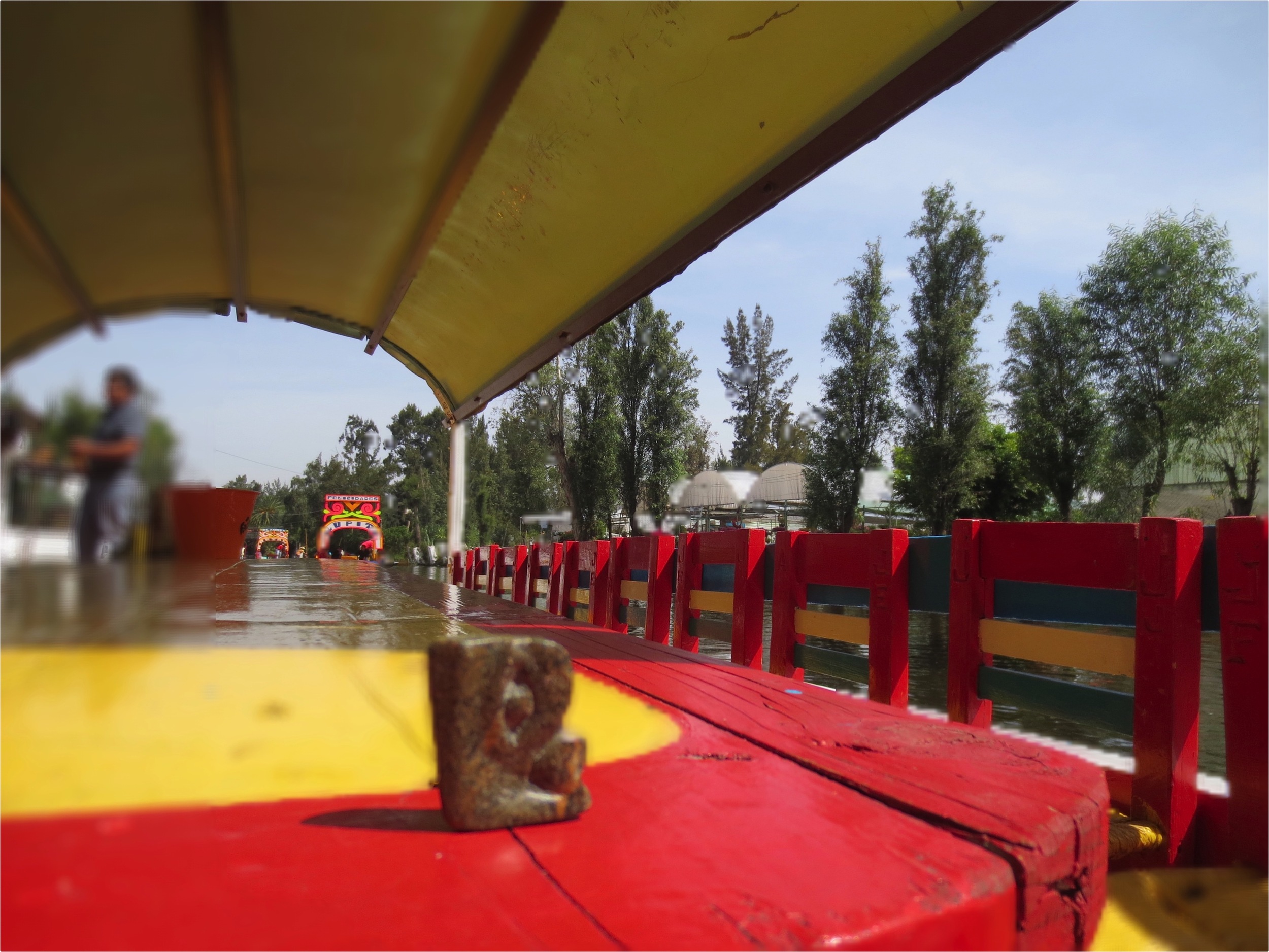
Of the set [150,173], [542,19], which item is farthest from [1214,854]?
[542,19]

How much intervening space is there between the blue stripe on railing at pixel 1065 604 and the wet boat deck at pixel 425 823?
88 cm

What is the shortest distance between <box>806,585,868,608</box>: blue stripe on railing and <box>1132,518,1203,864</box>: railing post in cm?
130

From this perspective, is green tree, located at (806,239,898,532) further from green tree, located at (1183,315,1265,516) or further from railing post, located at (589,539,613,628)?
Result: railing post, located at (589,539,613,628)

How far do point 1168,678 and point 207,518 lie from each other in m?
2.03

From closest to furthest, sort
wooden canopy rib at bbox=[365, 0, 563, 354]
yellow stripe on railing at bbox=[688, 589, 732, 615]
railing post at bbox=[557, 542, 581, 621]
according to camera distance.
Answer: wooden canopy rib at bbox=[365, 0, 563, 354]
yellow stripe on railing at bbox=[688, 589, 732, 615]
railing post at bbox=[557, 542, 581, 621]

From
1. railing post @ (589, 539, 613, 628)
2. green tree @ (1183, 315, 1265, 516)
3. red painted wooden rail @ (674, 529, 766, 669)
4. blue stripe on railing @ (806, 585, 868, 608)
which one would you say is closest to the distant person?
blue stripe on railing @ (806, 585, 868, 608)

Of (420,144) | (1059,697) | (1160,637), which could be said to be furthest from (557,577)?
(1160,637)

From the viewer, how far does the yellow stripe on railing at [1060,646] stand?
2.11 meters

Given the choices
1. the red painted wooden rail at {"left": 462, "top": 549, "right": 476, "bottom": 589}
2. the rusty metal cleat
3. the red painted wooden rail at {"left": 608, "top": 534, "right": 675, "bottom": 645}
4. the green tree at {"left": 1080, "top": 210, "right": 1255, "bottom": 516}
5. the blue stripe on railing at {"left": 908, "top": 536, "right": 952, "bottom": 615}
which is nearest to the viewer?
the rusty metal cleat

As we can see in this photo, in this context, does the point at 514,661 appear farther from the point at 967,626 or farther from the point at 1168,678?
the point at 967,626

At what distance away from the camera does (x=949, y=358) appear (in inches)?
1385

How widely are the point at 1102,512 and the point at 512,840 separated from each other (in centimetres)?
3414

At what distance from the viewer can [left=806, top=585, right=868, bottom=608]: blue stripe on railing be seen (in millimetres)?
3344

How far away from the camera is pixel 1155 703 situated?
1.94 meters
